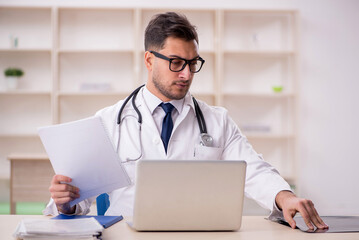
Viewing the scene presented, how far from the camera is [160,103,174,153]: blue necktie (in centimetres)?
197

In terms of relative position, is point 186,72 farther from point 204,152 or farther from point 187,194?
point 187,194

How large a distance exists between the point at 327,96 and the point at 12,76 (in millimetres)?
3442

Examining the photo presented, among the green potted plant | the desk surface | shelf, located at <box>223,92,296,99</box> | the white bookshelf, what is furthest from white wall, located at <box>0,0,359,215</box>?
the desk surface

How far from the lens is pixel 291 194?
1.57 m

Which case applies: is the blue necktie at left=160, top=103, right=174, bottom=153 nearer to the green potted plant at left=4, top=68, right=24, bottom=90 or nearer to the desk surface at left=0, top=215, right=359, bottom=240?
the desk surface at left=0, top=215, right=359, bottom=240

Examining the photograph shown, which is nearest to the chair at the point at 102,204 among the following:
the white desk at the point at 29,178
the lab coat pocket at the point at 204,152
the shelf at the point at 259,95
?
the lab coat pocket at the point at 204,152

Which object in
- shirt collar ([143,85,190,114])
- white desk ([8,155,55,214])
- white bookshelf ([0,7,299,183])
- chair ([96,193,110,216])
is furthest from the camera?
white bookshelf ([0,7,299,183])

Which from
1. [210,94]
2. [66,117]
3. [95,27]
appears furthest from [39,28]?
[210,94]

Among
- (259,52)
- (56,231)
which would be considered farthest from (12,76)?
(56,231)

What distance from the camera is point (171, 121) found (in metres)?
2.01

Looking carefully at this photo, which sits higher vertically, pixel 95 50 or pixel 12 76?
pixel 95 50

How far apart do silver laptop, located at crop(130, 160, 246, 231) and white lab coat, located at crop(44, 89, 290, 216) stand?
51 cm

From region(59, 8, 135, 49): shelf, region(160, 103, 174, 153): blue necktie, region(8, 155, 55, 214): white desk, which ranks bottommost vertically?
region(8, 155, 55, 214): white desk

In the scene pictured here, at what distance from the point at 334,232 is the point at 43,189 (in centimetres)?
250
